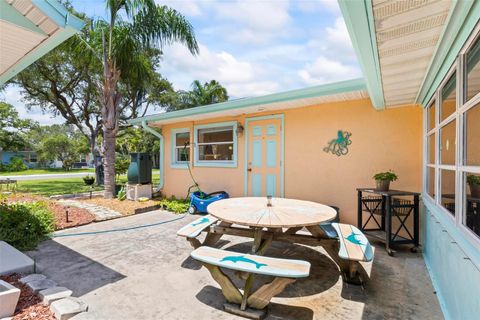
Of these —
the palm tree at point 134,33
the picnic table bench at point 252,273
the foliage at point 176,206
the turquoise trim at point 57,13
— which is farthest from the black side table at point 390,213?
the palm tree at point 134,33

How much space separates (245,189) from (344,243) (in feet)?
11.4

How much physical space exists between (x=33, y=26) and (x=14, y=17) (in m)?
0.14

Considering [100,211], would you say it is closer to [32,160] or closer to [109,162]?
[109,162]

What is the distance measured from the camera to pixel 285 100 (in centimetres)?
474

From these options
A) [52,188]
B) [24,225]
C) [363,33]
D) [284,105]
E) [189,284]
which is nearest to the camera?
[363,33]

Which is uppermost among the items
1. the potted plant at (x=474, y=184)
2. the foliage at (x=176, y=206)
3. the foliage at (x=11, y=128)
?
the foliage at (x=11, y=128)

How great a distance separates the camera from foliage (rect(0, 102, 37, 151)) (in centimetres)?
2270

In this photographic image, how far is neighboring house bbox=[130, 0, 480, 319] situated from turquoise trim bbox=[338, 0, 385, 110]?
1 cm

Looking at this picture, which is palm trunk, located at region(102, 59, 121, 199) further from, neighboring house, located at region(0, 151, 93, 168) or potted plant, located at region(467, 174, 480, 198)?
neighboring house, located at region(0, 151, 93, 168)

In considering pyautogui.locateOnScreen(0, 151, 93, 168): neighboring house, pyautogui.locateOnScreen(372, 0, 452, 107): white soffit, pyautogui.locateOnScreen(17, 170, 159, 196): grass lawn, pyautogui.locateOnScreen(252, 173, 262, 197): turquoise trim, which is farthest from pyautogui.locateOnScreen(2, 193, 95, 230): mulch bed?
pyautogui.locateOnScreen(0, 151, 93, 168): neighboring house

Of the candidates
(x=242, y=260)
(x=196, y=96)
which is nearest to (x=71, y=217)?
(x=242, y=260)

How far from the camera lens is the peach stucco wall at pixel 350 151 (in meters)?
4.23

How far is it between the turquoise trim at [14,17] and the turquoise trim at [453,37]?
353 centimetres

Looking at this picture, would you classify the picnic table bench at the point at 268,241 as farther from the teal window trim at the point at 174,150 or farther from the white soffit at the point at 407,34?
the teal window trim at the point at 174,150
